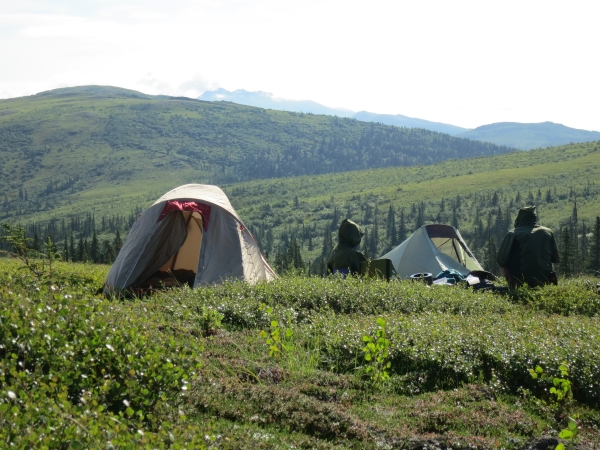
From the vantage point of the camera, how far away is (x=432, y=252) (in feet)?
64.5

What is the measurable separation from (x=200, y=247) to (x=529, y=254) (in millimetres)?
7887

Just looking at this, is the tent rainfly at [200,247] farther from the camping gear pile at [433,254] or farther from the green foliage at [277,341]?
the green foliage at [277,341]

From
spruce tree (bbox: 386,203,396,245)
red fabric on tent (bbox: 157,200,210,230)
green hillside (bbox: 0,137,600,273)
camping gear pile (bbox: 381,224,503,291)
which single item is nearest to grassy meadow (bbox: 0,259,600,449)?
red fabric on tent (bbox: 157,200,210,230)

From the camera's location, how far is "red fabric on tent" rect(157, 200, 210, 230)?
16.3 metres

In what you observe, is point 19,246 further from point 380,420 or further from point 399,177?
point 399,177

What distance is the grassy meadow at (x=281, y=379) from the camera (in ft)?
16.6

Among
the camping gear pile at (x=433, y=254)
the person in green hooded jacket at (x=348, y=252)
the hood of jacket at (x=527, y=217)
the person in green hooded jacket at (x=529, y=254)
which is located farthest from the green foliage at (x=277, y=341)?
the camping gear pile at (x=433, y=254)

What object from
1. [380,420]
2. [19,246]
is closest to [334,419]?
[380,420]

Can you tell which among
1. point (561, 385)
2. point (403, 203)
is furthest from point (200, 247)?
point (403, 203)

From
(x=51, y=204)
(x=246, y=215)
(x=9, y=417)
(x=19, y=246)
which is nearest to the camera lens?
(x=9, y=417)

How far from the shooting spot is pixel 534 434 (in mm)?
6367

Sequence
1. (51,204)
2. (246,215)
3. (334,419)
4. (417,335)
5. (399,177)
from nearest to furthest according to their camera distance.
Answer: (334,419) < (417,335) < (246,215) < (399,177) < (51,204)

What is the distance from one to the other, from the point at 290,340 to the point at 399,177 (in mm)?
148039

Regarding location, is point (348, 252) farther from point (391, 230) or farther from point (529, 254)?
point (391, 230)
